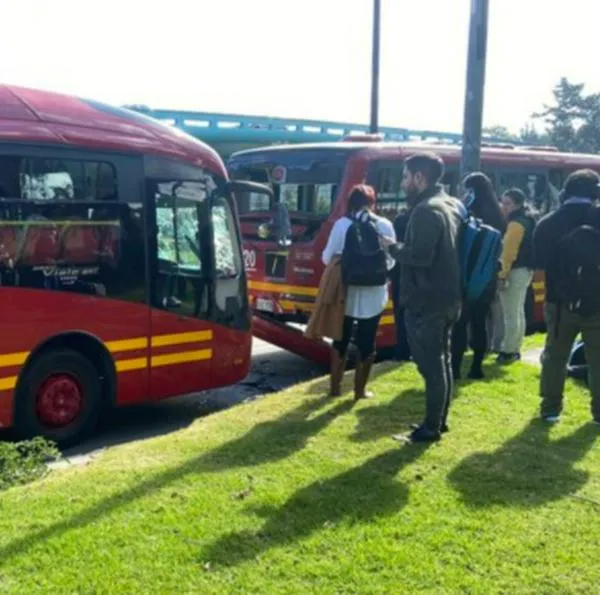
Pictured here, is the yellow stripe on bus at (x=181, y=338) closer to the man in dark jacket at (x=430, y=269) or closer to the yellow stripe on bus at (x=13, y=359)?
the yellow stripe on bus at (x=13, y=359)

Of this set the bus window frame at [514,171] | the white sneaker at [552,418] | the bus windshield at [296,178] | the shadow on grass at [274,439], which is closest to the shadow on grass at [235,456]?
the shadow on grass at [274,439]

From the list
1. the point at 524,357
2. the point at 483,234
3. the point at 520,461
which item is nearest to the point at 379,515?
the point at 520,461

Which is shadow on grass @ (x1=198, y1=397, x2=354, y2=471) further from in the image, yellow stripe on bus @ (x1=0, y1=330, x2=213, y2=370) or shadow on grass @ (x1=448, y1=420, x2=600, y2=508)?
yellow stripe on bus @ (x1=0, y1=330, x2=213, y2=370)

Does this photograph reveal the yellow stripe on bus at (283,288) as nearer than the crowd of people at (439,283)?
No

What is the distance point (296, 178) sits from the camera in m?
9.72

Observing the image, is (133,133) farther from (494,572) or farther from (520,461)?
(494,572)

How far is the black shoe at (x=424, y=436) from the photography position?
5434 mm

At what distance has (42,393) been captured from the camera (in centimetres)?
636

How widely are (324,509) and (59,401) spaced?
9.96 ft

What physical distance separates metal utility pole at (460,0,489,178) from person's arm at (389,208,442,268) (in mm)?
4027

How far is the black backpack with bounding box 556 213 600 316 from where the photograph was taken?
5484 millimetres

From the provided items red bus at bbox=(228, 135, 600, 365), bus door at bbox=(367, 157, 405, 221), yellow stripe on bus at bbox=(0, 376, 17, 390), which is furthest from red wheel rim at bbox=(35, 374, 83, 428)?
bus door at bbox=(367, 157, 405, 221)

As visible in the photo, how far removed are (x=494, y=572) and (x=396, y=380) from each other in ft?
12.5

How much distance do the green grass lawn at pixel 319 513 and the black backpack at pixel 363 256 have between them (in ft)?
3.62
